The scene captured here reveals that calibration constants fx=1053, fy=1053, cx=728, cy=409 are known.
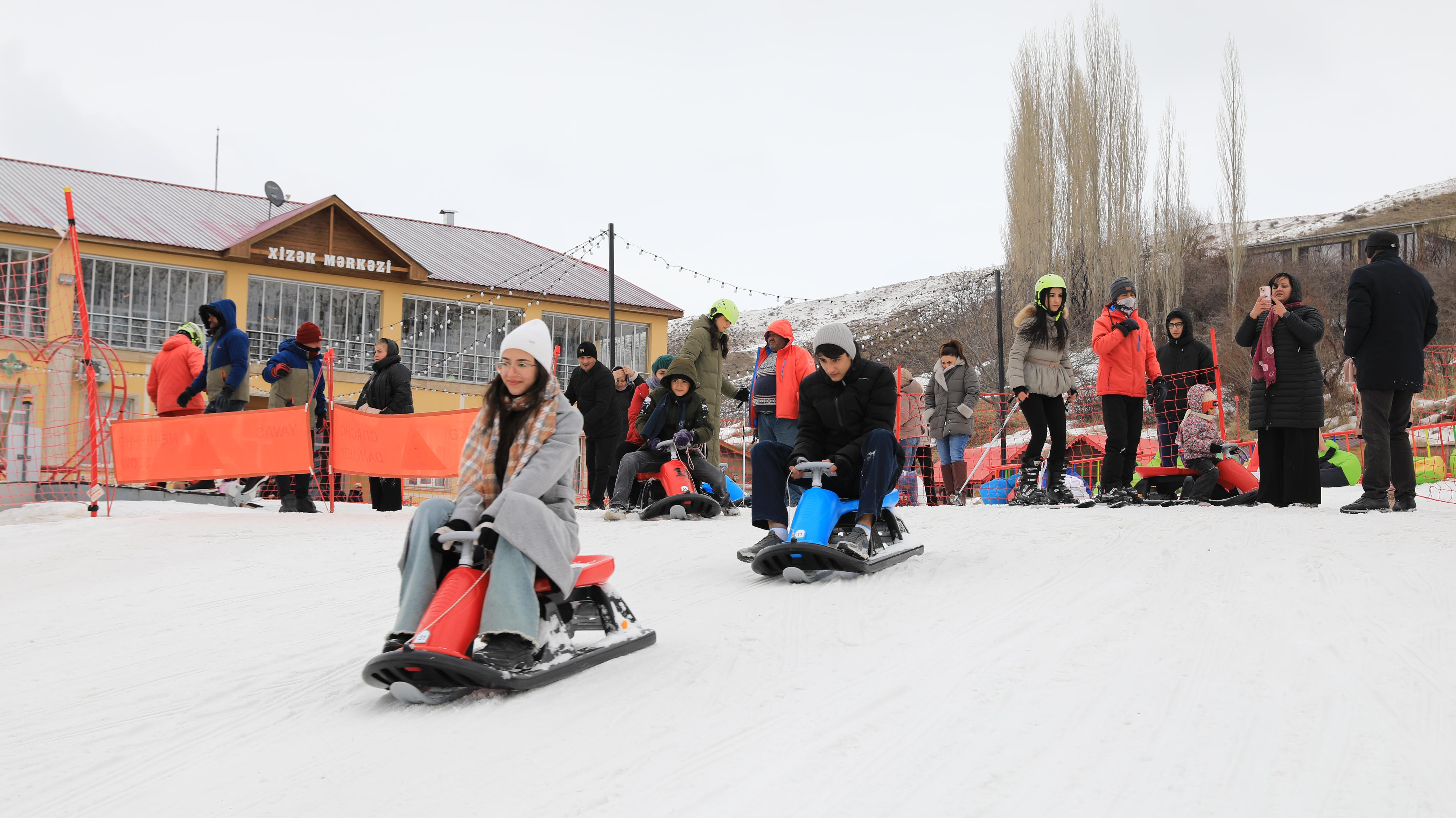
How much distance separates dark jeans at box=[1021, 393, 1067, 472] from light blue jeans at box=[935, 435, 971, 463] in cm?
178

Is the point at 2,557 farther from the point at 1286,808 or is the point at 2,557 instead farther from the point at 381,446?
the point at 1286,808

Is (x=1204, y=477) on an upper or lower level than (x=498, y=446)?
lower

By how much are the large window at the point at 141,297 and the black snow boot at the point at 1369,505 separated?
24.2 meters

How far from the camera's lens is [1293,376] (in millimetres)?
8320

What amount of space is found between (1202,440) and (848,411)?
16.2 feet

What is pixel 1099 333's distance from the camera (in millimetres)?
9078

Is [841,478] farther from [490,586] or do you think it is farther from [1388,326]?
[1388,326]

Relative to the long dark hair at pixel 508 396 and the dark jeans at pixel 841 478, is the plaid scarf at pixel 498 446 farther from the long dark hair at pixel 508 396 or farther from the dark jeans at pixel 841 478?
the dark jeans at pixel 841 478

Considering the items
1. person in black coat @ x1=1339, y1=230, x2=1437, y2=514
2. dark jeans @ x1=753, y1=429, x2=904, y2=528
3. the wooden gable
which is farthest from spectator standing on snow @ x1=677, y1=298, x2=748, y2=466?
the wooden gable

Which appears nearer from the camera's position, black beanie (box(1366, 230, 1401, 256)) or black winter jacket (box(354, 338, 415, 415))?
black beanie (box(1366, 230, 1401, 256))

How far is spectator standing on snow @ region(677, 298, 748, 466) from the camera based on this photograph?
966 cm

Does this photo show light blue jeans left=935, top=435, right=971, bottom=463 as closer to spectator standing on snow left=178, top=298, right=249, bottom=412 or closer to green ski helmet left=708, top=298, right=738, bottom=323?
green ski helmet left=708, top=298, right=738, bottom=323

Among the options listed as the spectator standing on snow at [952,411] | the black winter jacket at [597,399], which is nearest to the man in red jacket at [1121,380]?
the spectator standing on snow at [952,411]

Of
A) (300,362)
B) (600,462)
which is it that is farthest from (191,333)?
(600,462)
